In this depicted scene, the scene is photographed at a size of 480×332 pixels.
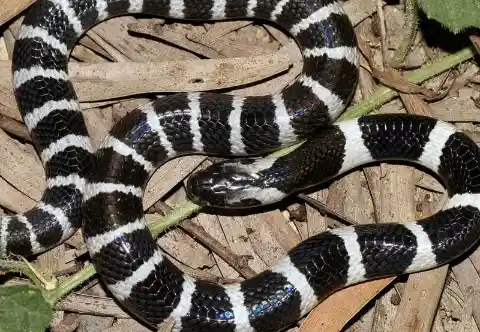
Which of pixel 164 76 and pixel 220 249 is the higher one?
pixel 164 76

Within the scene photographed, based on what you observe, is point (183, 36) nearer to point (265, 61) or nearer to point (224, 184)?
point (265, 61)

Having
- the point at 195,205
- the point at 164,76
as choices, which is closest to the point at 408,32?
the point at 164,76

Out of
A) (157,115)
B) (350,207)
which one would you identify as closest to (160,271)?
(157,115)

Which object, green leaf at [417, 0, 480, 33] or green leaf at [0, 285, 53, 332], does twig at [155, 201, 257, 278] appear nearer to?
green leaf at [0, 285, 53, 332]

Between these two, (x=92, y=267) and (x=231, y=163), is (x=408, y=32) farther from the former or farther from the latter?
(x=92, y=267)

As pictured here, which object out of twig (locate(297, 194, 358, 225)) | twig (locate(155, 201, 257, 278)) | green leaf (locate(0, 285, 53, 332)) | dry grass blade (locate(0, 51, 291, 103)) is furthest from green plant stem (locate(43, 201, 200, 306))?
dry grass blade (locate(0, 51, 291, 103))

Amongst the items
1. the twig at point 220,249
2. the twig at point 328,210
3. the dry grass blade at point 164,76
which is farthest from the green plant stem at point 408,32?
the twig at point 220,249

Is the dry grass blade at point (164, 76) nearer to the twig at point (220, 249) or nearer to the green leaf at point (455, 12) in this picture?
the twig at point (220, 249)
